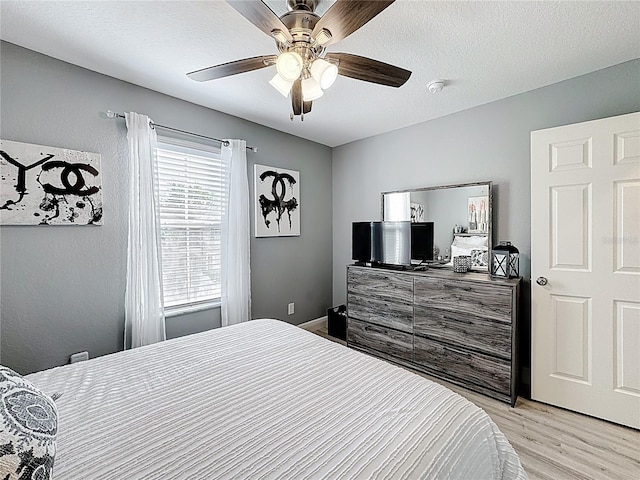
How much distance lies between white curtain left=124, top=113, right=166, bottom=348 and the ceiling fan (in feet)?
3.29

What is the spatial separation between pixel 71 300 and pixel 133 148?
121 centimetres

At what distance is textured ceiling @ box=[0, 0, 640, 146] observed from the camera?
157 cm

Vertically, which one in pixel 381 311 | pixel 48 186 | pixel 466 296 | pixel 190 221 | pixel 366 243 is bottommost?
pixel 381 311

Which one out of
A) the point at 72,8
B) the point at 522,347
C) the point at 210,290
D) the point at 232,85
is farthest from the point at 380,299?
the point at 72,8

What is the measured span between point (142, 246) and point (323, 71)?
191 cm

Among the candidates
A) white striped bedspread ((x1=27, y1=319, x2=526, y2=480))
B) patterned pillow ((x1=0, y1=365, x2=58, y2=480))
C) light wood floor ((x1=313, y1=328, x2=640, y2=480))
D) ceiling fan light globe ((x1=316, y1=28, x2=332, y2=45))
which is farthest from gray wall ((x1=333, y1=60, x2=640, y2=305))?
patterned pillow ((x1=0, y1=365, x2=58, y2=480))

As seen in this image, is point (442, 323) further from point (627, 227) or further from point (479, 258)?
point (627, 227)

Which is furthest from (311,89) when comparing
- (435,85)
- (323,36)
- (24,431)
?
(24,431)

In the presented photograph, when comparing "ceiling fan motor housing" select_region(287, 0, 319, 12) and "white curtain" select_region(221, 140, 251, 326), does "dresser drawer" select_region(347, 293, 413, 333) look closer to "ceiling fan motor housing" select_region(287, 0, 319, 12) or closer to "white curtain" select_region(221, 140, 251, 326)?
"white curtain" select_region(221, 140, 251, 326)

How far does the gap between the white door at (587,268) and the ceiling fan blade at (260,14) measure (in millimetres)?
2085

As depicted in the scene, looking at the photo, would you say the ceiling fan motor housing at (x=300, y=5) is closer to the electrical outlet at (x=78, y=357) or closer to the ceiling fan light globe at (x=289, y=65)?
the ceiling fan light globe at (x=289, y=65)

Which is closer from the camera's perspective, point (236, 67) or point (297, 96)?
point (236, 67)

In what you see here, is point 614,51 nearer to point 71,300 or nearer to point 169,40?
point 169,40

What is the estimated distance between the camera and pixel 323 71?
1.40 m
